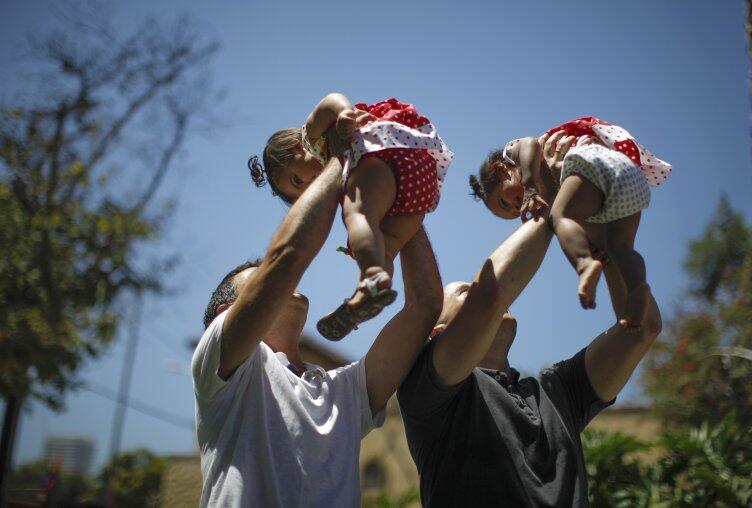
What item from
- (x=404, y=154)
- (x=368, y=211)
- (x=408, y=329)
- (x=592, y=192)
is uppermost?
(x=404, y=154)

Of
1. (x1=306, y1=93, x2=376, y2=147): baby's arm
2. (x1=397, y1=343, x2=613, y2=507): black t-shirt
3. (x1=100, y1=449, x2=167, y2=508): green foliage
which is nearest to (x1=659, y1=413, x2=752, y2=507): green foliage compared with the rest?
(x1=397, y1=343, x2=613, y2=507): black t-shirt

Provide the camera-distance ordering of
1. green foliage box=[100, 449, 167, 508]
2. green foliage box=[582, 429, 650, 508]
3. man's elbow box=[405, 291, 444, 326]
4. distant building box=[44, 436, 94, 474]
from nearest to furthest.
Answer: man's elbow box=[405, 291, 444, 326]
green foliage box=[582, 429, 650, 508]
distant building box=[44, 436, 94, 474]
green foliage box=[100, 449, 167, 508]

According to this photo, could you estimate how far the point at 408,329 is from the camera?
2707 millimetres

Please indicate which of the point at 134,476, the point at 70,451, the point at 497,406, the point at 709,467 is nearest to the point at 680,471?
the point at 709,467

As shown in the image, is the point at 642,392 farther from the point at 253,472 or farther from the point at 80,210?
the point at 253,472

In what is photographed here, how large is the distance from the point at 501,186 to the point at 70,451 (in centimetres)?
1620

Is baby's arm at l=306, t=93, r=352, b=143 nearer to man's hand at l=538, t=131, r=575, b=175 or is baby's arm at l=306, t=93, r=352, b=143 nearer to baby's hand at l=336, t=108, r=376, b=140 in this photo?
baby's hand at l=336, t=108, r=376, b=140

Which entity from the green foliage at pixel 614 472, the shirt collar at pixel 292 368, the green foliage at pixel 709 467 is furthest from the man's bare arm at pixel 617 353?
the green foliage at pixel 614 472

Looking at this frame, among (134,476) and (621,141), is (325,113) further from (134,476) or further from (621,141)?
(134,476)

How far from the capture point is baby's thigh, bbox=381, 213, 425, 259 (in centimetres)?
256

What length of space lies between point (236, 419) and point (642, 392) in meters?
11.6

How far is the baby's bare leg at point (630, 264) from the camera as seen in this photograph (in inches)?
88.8

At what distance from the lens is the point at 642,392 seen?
1276 centimetres

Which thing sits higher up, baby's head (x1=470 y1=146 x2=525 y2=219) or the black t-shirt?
baby's head (x1=470 y1=146 x2=525 y2=219)
